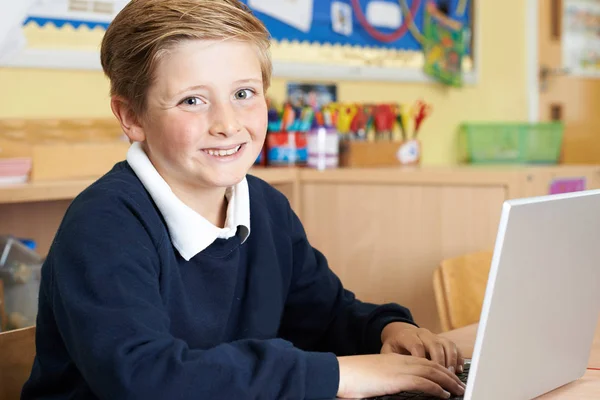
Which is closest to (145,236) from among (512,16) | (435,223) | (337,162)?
(435,223)

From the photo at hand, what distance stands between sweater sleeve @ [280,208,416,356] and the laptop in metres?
0.31

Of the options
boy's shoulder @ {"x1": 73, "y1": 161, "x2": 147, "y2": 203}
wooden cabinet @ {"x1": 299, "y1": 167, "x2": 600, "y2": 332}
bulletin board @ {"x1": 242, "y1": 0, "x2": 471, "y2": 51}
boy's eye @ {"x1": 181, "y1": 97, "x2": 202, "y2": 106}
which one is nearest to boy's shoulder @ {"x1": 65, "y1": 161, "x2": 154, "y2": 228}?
boy's shoulder @ {"x1": 73, "y1": 161, "x2": 147, "y2": 203}

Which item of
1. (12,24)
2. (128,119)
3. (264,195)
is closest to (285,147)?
(12,24)

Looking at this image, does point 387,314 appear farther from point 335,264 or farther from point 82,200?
point 335,264

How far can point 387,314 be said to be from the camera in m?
1.19

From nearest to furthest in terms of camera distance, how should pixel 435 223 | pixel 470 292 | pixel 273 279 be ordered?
pixel 273 279 < pixel 470 292 < pixel 435 223

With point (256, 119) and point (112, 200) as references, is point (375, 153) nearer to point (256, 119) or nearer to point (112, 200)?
point (256, 119)

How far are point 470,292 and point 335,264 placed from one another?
753mm

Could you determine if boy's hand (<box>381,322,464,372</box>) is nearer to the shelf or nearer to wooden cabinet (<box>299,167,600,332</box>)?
the shelf

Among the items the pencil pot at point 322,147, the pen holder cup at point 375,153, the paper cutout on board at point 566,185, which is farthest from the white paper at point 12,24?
the paper cutout on board at point 566,185

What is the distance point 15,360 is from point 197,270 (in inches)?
10.0

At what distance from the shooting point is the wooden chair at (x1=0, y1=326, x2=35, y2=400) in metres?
Answer: 1.07

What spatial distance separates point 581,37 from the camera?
3.67 m

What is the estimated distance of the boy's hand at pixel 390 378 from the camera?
91 cm
